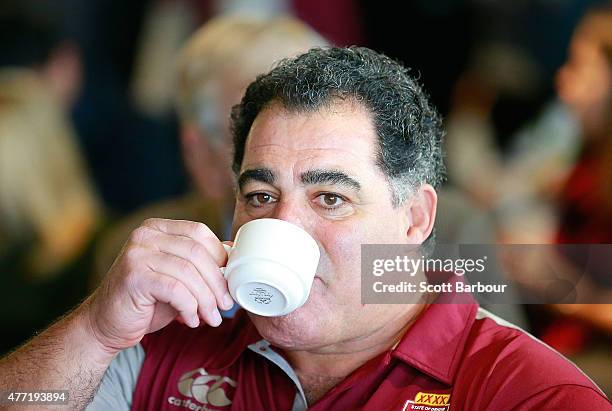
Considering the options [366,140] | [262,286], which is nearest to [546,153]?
[366,140]

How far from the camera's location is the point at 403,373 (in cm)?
171

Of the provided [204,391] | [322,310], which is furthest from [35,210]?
[322,310]

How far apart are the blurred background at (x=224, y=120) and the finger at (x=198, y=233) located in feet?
3.24

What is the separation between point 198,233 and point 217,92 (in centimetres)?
115

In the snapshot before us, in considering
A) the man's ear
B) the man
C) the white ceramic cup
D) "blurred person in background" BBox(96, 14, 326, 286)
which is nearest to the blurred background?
"blurred person in background" BBox(96, 14, 326, 286)

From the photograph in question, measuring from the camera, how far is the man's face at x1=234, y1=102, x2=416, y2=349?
5.54ft

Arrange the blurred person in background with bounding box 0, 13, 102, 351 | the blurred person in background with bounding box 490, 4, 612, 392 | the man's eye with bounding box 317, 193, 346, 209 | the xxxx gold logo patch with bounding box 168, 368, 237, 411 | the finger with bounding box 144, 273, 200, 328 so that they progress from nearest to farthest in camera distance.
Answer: the finger with bounding box 144, 273, 200, 328
the man's eye with bounding box 317, 193, 346, 209
the xxxx gold logo patch with bounding box 168, 368, 237, 411
the blurred person in background with bounding box 490, 4, 612, 392
the blurred person in background with bounding box 0, 13, 102, 351

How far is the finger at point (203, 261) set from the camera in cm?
160

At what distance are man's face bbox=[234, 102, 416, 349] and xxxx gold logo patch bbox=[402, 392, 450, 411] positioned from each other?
16cm

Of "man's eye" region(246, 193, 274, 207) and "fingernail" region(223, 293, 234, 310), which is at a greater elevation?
"man's eye" region(246, 193, 274, 207)

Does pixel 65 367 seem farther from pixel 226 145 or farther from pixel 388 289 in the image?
pixel 226 145

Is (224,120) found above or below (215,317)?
above

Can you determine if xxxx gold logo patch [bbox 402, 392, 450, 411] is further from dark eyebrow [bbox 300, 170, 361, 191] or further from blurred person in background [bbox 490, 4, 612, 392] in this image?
blurred person in background [bbox 490, 4, 612, 392]

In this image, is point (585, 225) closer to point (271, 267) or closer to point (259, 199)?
point (259, 199)
